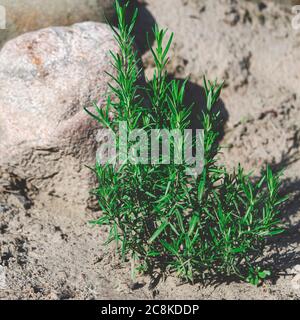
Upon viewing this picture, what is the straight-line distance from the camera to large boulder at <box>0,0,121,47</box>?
5.96 m

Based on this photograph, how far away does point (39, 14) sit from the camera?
5957 millimetres

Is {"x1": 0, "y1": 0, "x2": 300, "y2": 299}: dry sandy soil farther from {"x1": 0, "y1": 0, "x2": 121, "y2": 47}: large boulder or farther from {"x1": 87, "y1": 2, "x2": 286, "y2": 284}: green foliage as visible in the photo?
{"x1": 0, "y1": 0, "x2": 121, "y2": 47}: large boulder

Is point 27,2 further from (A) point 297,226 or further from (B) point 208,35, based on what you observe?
(A) point 297,226

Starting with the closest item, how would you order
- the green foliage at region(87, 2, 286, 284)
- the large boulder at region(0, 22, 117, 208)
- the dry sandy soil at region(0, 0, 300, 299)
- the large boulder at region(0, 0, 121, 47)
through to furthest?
the green foliage at region(87, 2, 286, 284)
the dry sandy soil at region(0, 0, 300, 299)
the large boulder at region(0, 22, 117, 208)
the large boulder at region(0, 0, 121, 47)

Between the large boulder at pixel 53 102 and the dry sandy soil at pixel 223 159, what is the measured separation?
286mm

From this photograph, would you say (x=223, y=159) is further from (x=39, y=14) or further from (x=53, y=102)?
(x=39, y=14)

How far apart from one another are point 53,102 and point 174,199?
4.83 feet

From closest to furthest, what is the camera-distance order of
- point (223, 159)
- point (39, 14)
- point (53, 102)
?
point (53, 102)
point (39, 14)
point (223, 159)

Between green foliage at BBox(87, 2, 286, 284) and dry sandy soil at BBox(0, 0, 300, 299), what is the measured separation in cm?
31

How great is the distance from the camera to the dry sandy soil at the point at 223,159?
4841 millimetres

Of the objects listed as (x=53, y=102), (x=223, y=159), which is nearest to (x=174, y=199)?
(x=53, y=102)

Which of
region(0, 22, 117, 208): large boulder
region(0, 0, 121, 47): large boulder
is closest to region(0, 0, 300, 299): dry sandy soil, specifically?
region(0, 22, 117, 208): large boulder

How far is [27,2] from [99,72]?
3.65 ft

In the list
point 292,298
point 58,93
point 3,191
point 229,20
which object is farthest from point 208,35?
point 292,298
